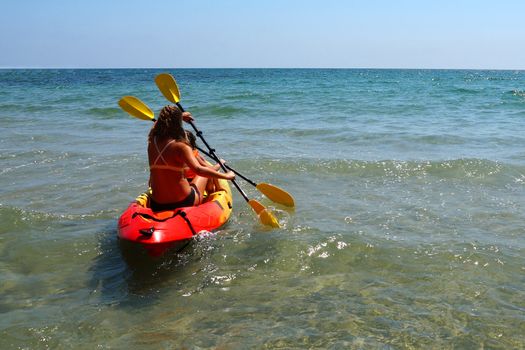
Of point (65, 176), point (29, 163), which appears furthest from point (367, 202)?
point (29, 163)

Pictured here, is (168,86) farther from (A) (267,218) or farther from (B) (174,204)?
(A) (267,218)

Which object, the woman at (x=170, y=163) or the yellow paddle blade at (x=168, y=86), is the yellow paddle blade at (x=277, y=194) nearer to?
the woman at (x=170, y=163)

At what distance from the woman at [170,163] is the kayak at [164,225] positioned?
15 centimetres

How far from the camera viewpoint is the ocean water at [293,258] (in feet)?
10.8

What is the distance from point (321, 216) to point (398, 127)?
7225 millimetres

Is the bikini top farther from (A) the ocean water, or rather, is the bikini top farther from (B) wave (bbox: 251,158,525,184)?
(B) wave (bbox: 251,158,525,184)

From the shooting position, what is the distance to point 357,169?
7695 mm

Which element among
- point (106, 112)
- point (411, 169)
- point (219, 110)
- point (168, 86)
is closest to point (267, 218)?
point (168, 86)

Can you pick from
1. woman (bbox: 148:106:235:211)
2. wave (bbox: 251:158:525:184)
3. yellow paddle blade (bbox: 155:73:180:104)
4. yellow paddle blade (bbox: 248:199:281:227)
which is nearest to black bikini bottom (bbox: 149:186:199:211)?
woman (bbox: 148:106:235:211)

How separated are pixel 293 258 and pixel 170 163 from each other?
1413mm

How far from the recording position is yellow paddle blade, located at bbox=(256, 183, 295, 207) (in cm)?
579

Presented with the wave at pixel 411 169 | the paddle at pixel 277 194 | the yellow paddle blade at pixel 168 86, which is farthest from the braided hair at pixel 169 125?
the wave at pixel 411 169

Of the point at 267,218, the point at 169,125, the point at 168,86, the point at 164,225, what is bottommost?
the point at 267,218

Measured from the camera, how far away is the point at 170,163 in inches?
185
